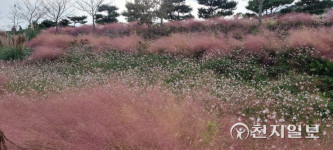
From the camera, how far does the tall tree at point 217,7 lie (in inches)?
1006

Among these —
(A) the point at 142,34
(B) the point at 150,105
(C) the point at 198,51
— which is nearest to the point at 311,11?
(A) the point at 142,34

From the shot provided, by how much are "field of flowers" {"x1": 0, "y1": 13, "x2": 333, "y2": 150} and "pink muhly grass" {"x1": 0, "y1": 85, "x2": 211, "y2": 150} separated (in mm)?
13

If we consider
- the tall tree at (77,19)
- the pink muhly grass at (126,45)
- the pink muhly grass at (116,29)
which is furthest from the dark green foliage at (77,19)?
the pink muhly grass at (126,45)

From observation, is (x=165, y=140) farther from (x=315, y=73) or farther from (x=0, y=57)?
(x=0, y=57)

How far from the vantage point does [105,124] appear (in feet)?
11.0

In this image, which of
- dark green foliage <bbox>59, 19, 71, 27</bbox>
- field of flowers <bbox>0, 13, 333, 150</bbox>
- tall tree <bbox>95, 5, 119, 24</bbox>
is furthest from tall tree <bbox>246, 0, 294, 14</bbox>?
dark green foliage <bbox>59, 19, 71, 27</bbox>

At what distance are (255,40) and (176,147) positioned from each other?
26.0 ft

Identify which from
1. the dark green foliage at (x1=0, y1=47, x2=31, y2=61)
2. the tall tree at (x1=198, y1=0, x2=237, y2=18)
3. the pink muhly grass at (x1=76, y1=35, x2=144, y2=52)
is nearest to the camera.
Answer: the pink muhly grass at (x1=76, y1=35, x2=144, y2=52)

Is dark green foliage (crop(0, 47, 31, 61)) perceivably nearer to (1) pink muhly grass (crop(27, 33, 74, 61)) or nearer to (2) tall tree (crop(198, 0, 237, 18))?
(1) pink muhly grass (crop(27, 33, 74, 61))

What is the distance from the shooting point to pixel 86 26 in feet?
82.3

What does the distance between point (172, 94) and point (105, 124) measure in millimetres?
2386

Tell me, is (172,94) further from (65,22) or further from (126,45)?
(65,22)

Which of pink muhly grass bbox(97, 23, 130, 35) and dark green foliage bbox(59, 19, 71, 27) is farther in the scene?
dark green foliage bbox(59, 19, 71, 27)

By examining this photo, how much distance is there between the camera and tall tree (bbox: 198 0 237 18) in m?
25.6
